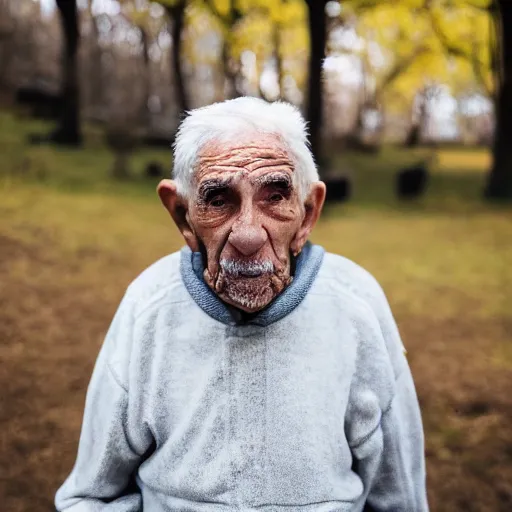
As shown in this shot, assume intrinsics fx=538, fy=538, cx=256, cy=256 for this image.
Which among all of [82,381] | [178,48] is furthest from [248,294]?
[178,48]

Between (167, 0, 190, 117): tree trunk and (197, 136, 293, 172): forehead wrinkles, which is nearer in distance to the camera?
(197, 136, 293, 172): forehead wrinkles

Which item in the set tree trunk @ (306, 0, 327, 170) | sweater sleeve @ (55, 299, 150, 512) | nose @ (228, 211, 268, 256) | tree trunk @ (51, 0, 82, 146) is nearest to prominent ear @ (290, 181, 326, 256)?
nose @ (228, 211, 268, 256)

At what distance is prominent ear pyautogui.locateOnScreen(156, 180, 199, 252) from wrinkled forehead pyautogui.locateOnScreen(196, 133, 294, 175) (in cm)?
8

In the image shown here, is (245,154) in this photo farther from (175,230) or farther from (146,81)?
(146,81)

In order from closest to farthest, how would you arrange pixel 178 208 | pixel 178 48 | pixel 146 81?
pixel 178 208, pixel 178 48, pixel 146 81

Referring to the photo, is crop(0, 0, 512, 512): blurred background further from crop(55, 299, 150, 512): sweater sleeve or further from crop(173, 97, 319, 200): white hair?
crop(55, 299, 150, 512): sweater sleeve

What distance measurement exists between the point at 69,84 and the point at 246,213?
290 centimetres

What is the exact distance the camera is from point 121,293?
8.55ft

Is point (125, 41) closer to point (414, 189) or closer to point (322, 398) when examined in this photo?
point (414, 189)

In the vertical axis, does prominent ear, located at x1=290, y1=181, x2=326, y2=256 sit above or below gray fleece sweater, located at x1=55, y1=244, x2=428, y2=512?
above

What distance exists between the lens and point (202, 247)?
3.25 feet

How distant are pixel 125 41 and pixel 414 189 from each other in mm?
2780

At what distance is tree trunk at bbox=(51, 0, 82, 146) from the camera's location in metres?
2.80

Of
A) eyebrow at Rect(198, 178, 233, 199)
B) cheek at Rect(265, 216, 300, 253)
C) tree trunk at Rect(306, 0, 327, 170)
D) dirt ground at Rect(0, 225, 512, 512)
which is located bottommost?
dirt ground at Rect(0, 225, 512, 512)
